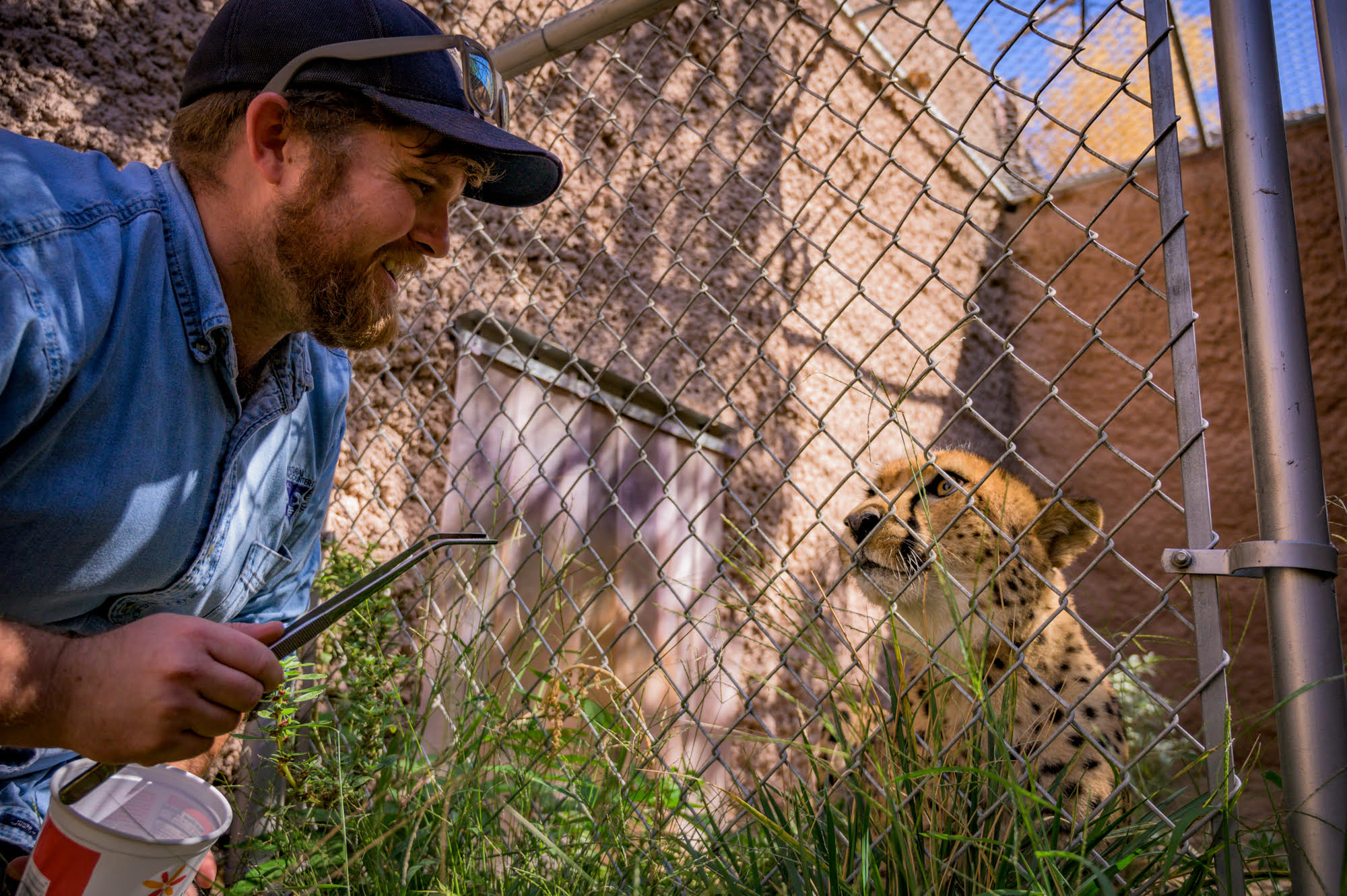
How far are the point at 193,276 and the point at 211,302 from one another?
0.20ft

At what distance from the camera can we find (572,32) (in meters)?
2.30

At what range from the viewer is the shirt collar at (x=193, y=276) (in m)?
1.61

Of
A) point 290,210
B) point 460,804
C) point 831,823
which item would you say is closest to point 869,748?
point 831,823

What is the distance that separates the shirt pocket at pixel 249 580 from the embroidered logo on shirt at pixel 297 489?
0.10m

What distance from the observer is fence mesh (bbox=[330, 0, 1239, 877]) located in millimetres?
2238

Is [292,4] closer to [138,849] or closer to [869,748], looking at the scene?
[138,849]

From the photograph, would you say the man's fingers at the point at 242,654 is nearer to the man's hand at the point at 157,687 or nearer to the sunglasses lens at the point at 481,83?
the man's hand at the point at 157,687

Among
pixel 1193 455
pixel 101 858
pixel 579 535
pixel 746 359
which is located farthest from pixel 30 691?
pixel 746 359

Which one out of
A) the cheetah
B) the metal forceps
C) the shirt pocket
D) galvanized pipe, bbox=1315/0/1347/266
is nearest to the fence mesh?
the cheetah

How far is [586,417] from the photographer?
359 cm

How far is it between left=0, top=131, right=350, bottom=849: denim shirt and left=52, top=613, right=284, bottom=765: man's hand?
0.04m

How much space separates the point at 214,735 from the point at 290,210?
3.11 feet

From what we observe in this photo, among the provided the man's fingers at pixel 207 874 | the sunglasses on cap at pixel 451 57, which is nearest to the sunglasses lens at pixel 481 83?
the sunglasses on cap at pixel 451 57

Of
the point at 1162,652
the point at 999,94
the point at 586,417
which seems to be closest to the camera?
the point at 586,417
